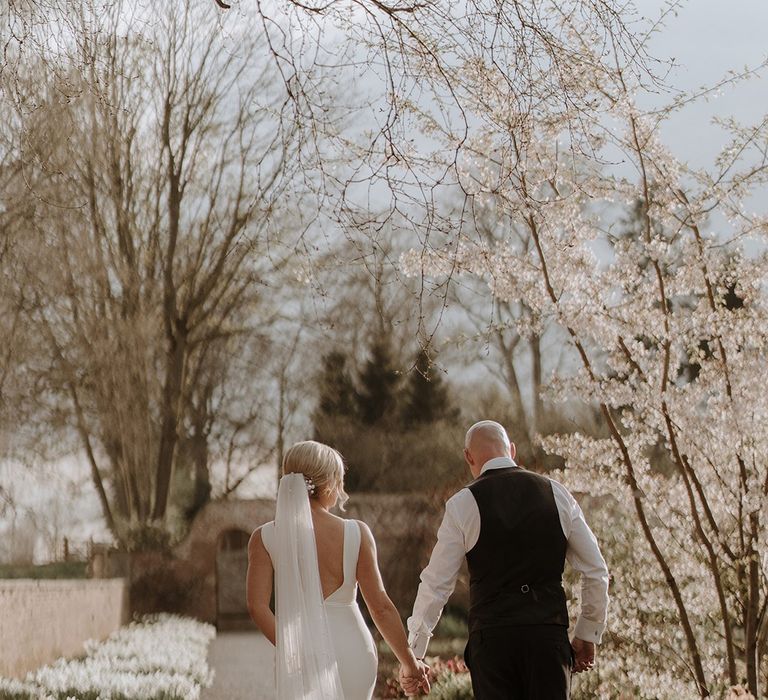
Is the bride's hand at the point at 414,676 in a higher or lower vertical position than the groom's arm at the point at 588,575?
lower

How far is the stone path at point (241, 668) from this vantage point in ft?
45.9

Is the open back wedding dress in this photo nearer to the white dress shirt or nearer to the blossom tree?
the white dress shirt

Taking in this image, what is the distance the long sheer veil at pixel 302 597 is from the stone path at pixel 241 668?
9.40 m

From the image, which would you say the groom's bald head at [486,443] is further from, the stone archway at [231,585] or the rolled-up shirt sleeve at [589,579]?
the stone archway at [231,585]

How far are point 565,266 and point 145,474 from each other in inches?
650

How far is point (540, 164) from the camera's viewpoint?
8.58m

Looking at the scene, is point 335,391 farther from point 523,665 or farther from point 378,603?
point 523,665

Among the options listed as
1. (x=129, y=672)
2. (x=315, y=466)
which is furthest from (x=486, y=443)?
(x=129, y=672)

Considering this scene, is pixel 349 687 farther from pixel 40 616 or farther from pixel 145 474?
pixel 145 474

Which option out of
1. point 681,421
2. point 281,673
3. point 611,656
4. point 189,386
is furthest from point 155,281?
point 281,673

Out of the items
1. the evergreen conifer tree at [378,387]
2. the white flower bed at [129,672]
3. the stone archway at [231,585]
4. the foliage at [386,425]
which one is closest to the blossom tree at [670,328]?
the white flower bed at [129,672]

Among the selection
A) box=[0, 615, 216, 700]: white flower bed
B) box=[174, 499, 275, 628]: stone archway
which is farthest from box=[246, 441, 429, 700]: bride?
box=[174, 499, 275, 628]: stone archway

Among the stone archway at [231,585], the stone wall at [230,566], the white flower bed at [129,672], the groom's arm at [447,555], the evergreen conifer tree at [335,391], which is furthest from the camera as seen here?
the stone archway at [231,585]

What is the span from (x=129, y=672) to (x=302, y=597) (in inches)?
340
